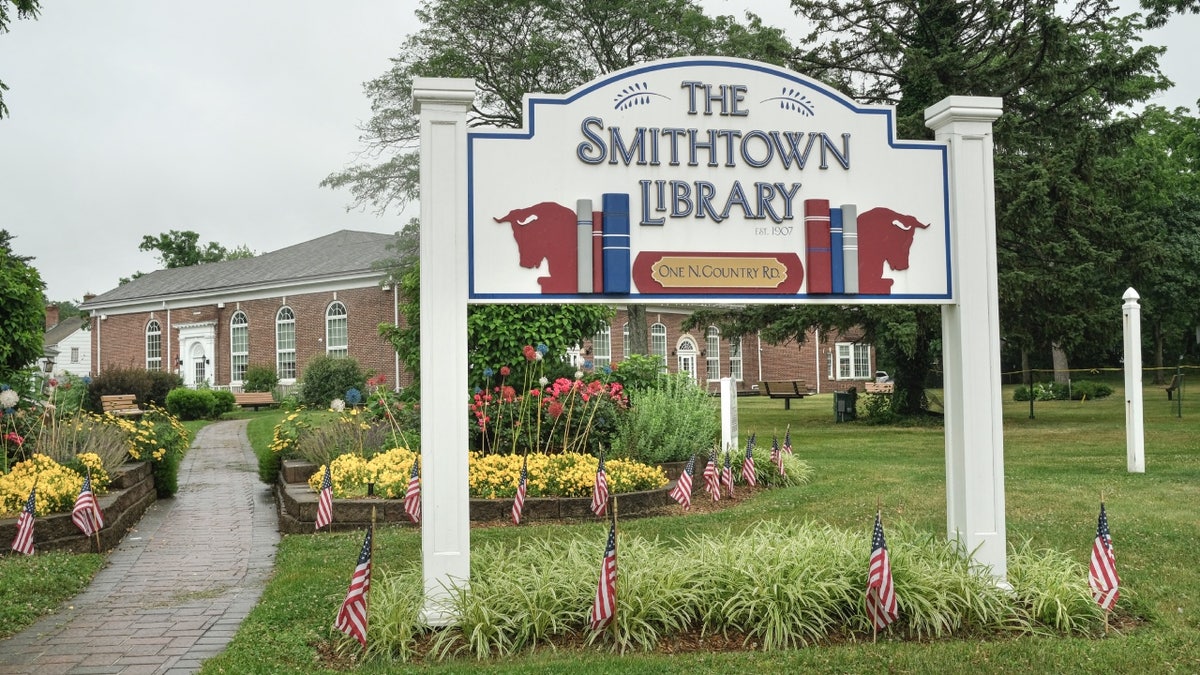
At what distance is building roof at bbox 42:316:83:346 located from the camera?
200ft

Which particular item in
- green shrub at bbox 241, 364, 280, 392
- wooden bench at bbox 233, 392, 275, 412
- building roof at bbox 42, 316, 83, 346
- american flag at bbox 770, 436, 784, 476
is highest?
building roof at bbox 42, 316, 83, 346

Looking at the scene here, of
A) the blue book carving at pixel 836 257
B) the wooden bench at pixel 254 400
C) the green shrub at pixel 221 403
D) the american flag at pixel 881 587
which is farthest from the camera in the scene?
the wooden bench at pixel 254 400

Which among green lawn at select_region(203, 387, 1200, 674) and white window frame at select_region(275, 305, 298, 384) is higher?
white window frame at select_region(275, 305, 298, 384)

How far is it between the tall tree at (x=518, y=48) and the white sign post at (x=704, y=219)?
892 inches

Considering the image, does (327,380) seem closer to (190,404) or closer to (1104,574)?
(190,404)

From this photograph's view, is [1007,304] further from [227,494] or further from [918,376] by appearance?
[227,494]

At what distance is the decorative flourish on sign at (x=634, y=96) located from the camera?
6234mm

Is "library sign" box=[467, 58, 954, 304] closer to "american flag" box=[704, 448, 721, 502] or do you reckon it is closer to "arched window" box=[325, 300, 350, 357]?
"american flag" box=[704, 448, 721, 502]

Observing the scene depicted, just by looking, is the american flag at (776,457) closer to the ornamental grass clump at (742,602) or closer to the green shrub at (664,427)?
the green shrub at (664,427)

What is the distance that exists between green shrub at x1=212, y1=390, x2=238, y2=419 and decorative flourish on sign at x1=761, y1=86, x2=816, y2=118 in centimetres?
2799

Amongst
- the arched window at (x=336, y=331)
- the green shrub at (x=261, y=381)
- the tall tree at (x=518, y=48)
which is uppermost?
the tall tree at (x=518, y=48)

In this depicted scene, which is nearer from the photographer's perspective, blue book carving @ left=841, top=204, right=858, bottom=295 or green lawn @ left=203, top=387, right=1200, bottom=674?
green lawn @ left=203, top=387, right=1200, bottom=674

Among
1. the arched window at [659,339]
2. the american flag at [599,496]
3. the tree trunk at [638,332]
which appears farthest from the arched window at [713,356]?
the american flag at [599,496]

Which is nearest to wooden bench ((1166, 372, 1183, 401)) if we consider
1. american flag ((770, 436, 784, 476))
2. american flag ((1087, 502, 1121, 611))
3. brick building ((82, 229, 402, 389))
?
american flag ((770, 436, 784, 476))
